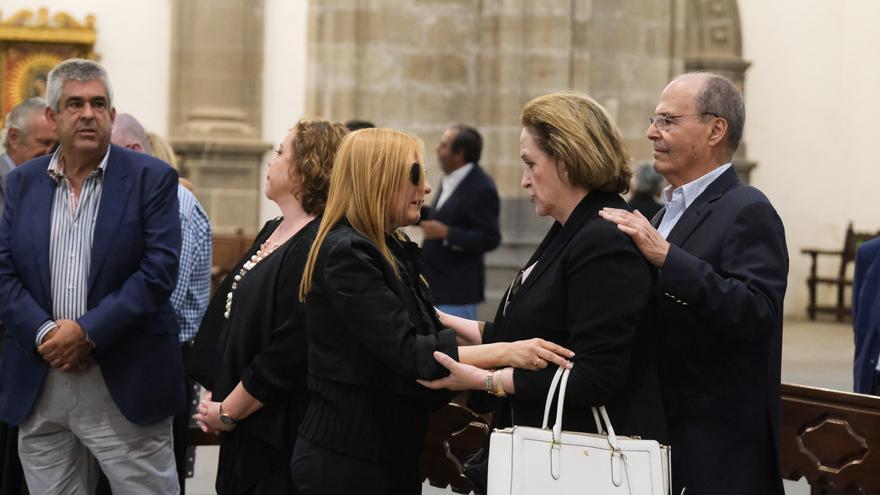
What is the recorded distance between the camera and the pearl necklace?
160 inches

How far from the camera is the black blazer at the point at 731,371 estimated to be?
344 centimetres

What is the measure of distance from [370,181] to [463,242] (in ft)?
15.5

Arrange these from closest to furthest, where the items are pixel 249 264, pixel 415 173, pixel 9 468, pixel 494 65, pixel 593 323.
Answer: pixel 593 323, pixel 415 173, pixel 249 264, pixel 9 468, pixel 494 65

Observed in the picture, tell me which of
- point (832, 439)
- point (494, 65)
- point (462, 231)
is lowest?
point (832, 439)

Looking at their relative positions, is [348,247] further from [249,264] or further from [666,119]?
[666,119]

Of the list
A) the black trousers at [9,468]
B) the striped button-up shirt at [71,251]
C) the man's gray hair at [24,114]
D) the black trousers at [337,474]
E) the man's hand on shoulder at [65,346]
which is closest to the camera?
the black trousers at [337,474]

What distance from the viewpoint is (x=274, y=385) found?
3832 millimetres

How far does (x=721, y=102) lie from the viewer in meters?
3.62

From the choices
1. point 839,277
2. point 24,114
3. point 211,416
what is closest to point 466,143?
point 24,114

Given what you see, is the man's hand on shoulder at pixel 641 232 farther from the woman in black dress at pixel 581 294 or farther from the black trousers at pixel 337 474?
the black trousers at pixel 337 474

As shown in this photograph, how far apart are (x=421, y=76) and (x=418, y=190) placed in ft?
28.9

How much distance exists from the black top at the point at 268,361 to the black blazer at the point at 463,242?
434cm

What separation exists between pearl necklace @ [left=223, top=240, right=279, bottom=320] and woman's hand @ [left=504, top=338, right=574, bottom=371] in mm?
1057

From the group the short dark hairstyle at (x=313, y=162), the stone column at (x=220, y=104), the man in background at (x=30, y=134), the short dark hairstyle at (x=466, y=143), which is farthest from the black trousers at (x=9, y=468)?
the stone column at (x=220, y=104)
